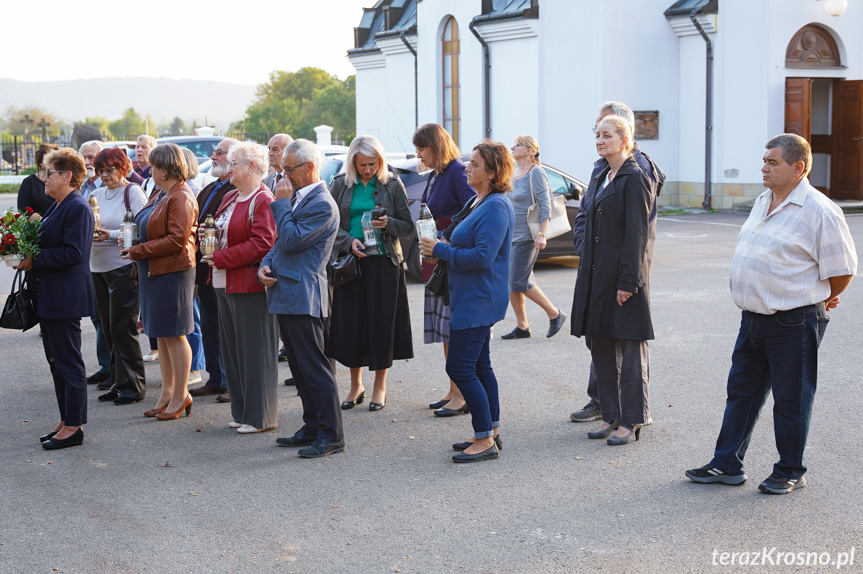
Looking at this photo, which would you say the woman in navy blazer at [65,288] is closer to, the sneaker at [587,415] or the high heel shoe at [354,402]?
the high heel shoe at [354,402]

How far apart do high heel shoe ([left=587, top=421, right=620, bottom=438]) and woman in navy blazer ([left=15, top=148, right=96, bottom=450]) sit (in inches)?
127

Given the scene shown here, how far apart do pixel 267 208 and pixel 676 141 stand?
59.9 feet

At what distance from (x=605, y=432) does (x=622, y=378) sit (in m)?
0.36

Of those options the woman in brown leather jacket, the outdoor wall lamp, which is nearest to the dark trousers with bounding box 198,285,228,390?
the woman in brown leather jacket

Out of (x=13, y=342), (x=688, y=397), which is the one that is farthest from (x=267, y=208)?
(x=13, y=342)

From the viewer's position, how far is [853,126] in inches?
865

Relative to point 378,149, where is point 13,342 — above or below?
below

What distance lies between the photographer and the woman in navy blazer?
6.03m

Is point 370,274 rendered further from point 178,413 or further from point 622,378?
point 622,378

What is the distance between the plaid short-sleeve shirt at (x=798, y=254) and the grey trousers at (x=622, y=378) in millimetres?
1190

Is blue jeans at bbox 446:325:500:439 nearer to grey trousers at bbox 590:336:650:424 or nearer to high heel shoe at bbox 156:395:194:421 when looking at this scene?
grey trousers at bbox 590:336:650:424

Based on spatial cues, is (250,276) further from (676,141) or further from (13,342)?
(676,141)

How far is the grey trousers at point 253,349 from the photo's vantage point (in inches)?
249

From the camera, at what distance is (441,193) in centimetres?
675
